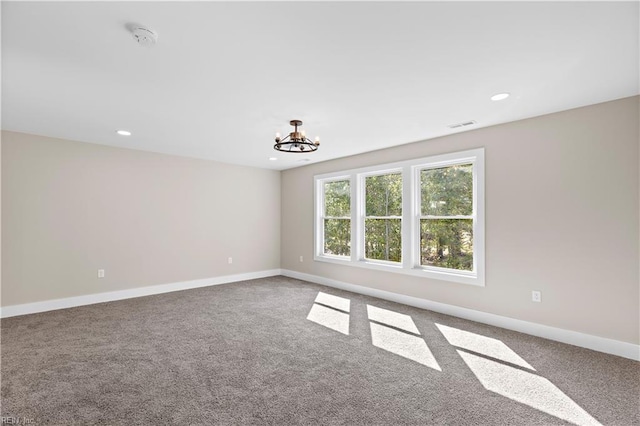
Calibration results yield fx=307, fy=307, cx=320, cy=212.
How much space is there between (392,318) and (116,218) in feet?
15.0

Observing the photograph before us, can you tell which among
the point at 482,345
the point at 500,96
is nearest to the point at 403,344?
the point at 482,345

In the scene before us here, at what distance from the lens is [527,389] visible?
2383 mm

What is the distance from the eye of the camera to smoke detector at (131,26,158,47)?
1877 mm

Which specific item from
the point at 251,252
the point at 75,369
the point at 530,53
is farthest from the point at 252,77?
the point at 251,252

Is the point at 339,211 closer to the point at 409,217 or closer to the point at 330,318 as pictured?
the point at 409,217

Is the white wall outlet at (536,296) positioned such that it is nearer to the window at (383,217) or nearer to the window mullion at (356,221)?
the window at (383,217)

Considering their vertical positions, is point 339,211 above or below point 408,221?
above

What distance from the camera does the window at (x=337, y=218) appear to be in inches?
233

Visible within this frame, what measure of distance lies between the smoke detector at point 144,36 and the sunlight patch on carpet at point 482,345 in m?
3.72

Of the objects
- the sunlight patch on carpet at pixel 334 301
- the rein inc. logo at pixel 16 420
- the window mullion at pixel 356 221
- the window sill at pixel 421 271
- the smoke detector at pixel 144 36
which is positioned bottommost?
the sunlight patch on carpet at pixel 334 301

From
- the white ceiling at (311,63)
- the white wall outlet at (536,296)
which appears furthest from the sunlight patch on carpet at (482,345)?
the white ceiling at (311,63)

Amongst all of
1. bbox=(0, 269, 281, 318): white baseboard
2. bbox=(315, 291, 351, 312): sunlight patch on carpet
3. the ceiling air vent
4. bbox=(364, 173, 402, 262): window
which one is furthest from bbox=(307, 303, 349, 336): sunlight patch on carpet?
the ceiling air vent

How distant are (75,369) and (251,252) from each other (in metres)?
4.11

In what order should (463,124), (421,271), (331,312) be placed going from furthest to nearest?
(421,271) → (331,312) → (463,124)
